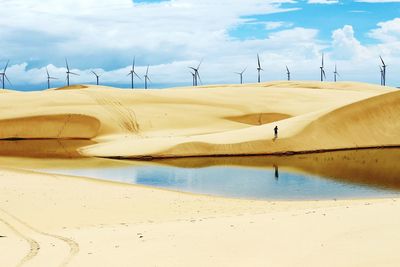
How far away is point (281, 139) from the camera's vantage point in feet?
123

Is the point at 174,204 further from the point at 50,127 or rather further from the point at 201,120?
the point at 201,120

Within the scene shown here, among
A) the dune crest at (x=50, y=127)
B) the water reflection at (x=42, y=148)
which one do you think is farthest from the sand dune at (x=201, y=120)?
the water reflection at (x=42, y=148)

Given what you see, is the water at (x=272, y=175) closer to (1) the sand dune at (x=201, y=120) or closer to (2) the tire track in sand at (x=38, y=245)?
(1) the sand dune at (x=201, y=120)

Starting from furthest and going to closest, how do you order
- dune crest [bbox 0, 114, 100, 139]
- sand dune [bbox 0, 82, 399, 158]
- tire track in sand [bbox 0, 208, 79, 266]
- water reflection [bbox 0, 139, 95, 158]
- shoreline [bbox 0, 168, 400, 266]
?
dune crest [bbox 0, 114, 100, 139] → water reflection [bbox 0, 139, 95, 158] → sand dune [bbox 0, 82, 399, 158] → tire track in sand [bbox 0, 208, 79, 266] → shoreline [bbox 0, 168, 400, 266]

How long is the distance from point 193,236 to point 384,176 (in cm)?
1819

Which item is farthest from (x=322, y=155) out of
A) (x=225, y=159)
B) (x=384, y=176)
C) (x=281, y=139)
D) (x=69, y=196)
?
(x=69, y=196)

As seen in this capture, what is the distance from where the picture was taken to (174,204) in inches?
675

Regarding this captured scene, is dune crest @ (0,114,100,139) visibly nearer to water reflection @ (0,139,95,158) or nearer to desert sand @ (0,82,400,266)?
desert sand @ (0,82,400,266)

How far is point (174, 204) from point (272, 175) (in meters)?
10.0

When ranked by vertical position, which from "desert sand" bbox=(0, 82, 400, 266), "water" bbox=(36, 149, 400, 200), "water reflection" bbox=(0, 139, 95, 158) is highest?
"desert sand" bbox=(0, 82, 400, 266)

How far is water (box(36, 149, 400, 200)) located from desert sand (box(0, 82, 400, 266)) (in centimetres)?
45

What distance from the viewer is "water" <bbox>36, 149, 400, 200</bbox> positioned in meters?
21.4

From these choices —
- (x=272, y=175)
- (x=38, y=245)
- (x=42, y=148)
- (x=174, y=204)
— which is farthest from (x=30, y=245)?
(x=42, y=148)

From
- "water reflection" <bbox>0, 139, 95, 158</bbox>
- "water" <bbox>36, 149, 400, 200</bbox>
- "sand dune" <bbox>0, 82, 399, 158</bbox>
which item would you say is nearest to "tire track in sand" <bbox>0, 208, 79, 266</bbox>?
"water" <bbox>36, 149, 400, 200</bbox>
